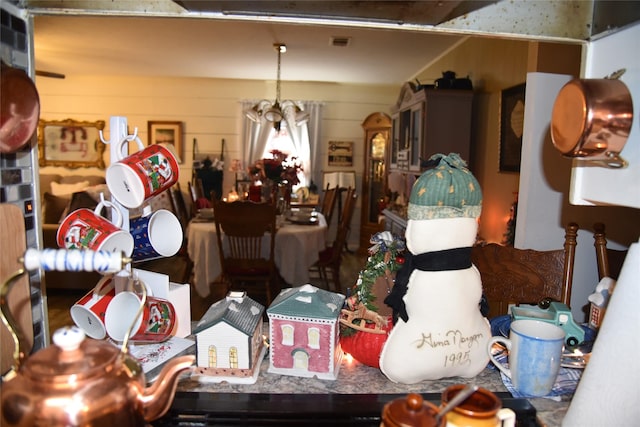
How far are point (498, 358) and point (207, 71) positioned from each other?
5.07 m

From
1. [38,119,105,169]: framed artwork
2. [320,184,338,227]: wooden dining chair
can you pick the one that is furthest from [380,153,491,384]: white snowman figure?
[38,119,105,169]: framed artwork

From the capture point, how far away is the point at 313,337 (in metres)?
0.96

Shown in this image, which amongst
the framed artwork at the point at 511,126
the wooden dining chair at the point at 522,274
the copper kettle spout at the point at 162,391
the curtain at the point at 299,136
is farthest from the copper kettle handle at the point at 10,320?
the curtain at the point at 299,136

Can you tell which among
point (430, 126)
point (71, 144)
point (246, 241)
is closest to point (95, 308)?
point (246, 241)

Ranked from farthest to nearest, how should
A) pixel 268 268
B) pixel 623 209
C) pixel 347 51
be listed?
pixel 347 51 < pixel 268 268 < pixel 623 209

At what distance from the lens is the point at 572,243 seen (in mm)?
1360

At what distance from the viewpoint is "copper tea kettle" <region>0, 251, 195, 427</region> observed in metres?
0.58

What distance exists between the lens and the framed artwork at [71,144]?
602 centimetres

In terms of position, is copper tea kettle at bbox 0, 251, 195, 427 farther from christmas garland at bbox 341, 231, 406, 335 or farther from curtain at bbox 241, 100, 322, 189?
curtain at bbox 241, 100, 322, 189

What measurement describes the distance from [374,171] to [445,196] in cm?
474

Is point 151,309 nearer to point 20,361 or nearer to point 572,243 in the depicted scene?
point 20,361

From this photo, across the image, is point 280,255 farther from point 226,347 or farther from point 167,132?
point 167,132

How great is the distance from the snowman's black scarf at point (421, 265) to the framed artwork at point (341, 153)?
5.25m

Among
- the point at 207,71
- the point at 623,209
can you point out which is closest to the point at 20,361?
the point at 623,209
